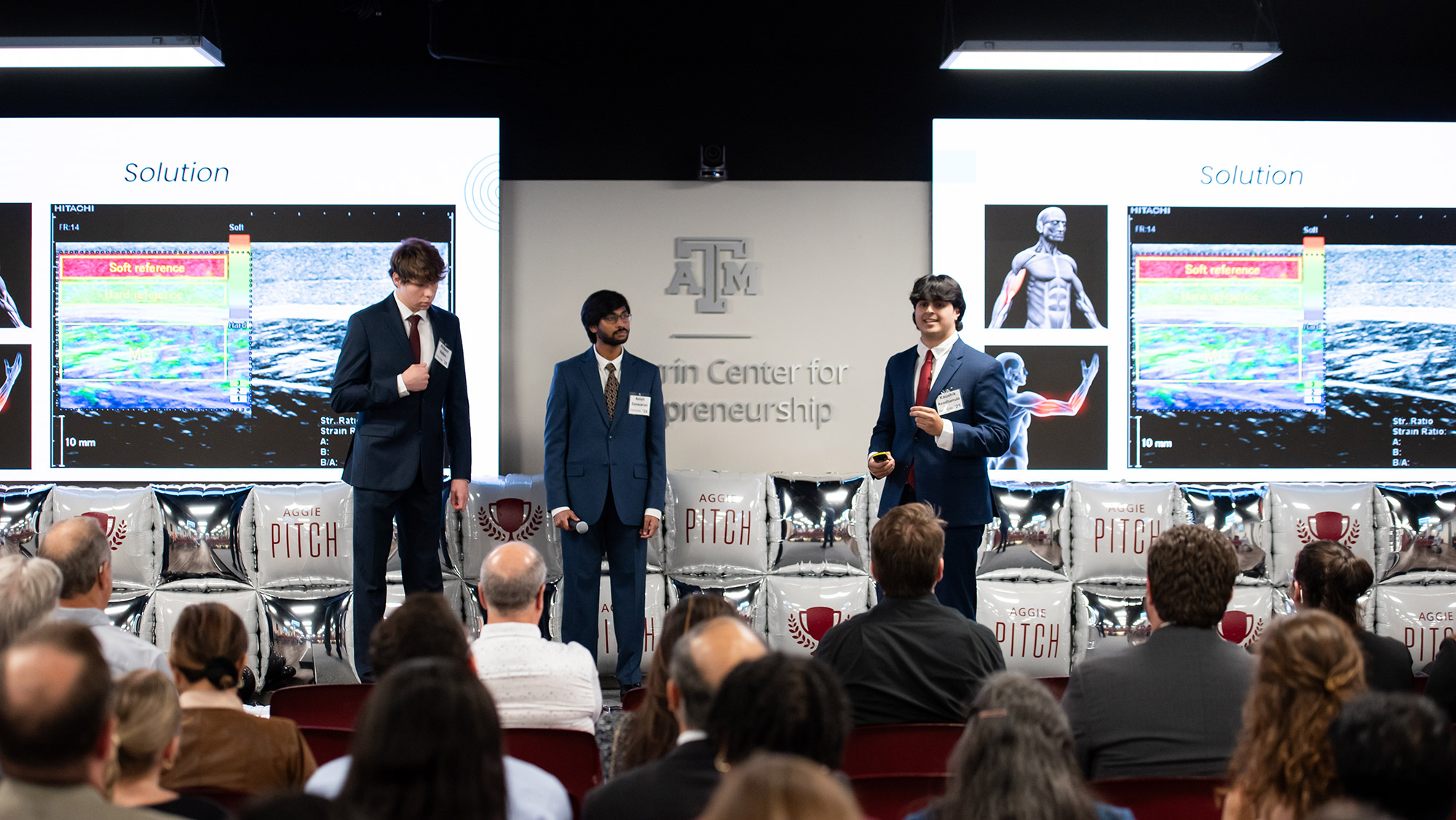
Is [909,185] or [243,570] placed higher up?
[909,185]

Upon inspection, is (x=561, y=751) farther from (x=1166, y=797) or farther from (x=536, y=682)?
(x=1166, y=797)

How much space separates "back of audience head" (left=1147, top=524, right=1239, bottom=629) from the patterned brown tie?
274cm

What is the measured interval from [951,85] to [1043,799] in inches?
193

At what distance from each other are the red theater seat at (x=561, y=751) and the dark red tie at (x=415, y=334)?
2470 millimetres

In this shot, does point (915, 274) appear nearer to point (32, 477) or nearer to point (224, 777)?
point (224, 777)

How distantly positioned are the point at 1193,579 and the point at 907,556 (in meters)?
0.66

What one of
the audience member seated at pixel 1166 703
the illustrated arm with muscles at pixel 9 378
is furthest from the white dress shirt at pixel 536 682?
the illustrated arm with muscles at pixel 9 378

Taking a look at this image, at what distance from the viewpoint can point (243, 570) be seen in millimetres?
4906

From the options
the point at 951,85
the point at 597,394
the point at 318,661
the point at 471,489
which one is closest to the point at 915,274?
the point at 951,85

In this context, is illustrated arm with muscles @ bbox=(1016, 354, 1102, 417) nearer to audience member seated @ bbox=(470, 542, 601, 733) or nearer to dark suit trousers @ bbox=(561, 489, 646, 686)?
dark suit trousers @ bbox=(561, 489, 646, 686)

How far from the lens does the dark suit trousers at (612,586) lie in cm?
455

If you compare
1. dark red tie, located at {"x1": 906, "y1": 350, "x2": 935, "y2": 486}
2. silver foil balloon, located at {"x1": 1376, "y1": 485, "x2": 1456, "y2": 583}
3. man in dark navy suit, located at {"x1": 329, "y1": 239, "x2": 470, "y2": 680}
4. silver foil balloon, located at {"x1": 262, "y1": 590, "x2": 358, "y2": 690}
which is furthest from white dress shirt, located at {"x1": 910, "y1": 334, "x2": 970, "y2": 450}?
silver foil balloon, located at {"x1": 262, "y1": 590, "x2": 358, "y2": 690}

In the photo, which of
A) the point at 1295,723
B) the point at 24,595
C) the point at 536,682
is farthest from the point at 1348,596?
the point at 24,595

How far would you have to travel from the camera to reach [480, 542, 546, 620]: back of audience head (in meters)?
2.66
